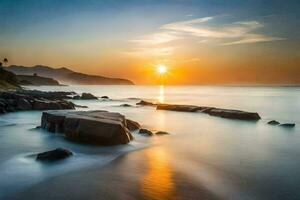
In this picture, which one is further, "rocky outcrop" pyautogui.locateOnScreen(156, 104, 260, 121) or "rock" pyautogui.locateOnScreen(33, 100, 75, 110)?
"rock" pyautogui.locateOnScreen(33, 100, 75, 110)

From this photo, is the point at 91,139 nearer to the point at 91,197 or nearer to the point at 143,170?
the point at 143,170

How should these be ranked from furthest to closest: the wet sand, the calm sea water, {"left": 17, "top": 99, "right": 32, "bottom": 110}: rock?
{"left": 17, "top": 99, "right": 32, "bottom": 110}: rock, the calm sea water, the wet sand

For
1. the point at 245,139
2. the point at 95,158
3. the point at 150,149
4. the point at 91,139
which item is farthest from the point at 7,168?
the point at 245,139

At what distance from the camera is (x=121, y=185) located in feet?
36.4

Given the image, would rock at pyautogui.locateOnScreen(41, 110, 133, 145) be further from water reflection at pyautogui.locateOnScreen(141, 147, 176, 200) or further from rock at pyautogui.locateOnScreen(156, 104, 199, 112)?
rock at pyautogui.locateOnScreen(156, 104, 199, 112)

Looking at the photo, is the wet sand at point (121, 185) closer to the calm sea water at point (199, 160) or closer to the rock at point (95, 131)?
the calm sea water at point (199, 160)

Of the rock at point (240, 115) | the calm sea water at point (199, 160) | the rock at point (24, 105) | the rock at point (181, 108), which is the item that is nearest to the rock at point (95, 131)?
the calm sea water at point (199, 160)

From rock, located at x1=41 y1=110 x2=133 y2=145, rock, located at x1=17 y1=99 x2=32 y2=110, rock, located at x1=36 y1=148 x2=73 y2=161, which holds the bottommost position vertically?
rock, located at x1=36 y1=148 x2=73 y2=161

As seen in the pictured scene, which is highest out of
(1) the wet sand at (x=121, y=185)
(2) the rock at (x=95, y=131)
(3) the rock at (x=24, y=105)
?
(3) the rock at (x=24, y=105)

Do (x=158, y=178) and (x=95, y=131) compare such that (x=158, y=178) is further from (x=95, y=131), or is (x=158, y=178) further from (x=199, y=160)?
(x=95, y=131)

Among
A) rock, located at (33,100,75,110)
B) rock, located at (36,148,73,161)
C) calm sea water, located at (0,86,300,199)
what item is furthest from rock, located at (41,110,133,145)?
rock, located at (33,100,75,110)

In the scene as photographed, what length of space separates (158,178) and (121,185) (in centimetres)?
171

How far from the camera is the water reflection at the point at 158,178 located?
1018 centimetres

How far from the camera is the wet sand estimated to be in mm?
9989
